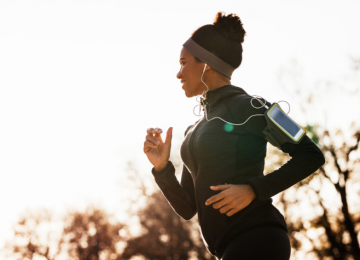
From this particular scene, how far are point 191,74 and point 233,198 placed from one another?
122cm

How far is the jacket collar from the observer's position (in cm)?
249

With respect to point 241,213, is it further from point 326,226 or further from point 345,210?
point 326,226

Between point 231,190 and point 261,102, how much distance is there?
65cm

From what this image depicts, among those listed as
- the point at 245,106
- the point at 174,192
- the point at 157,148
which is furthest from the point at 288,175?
the point at 157,148

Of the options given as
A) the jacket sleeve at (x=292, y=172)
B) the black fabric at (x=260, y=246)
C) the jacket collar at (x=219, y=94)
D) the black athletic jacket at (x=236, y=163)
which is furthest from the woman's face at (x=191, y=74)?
the black fabric at (x=260, y=246)

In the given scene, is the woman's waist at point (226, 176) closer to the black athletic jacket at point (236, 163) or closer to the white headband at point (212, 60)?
the black athletic jacket at point (236, 163)

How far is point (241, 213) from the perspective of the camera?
2061 millimetres

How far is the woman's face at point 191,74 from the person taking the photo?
9.08 feet

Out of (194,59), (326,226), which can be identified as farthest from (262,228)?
(326,226)

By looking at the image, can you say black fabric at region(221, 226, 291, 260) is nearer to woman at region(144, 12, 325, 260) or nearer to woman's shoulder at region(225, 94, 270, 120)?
woman at region(144, 12, 325, 260)

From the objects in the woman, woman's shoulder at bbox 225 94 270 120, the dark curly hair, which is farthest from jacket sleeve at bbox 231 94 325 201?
the dark curly hair

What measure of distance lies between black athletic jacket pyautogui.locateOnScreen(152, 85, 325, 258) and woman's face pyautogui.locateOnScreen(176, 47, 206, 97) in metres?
0.27

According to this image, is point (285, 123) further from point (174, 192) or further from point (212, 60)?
point (174, 192)

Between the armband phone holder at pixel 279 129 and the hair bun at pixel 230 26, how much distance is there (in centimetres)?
82
